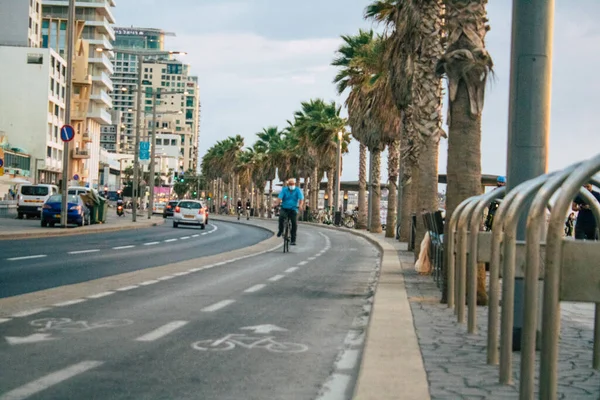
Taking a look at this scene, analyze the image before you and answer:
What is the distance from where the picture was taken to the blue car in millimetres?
40562

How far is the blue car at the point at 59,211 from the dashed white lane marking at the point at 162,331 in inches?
1270

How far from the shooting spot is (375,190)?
53125 millimetres

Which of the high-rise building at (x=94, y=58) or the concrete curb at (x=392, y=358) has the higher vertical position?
the high-rise building at (x=94, y=58)

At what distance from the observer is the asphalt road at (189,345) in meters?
6.12

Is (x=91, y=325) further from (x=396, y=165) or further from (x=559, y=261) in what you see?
(x=396, y=165)

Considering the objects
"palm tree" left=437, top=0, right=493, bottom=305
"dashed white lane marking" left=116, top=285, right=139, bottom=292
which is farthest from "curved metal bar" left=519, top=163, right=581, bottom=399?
"dashed white lane marking" left=116, top=285, right=139, bottom=292

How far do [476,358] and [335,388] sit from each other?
1278mm

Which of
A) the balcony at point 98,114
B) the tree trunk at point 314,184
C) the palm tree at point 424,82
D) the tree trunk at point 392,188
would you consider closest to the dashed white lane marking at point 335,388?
the palm tree at point 424,82

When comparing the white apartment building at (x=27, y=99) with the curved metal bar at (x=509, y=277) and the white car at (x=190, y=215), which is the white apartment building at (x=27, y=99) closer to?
the white car at (x=190, y=215)

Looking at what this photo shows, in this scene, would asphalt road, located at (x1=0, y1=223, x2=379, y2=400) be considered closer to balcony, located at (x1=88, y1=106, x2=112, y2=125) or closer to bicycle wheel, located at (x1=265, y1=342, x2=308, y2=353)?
bicycle wheel, located at (x1=265, y1=342, x2=308, y2=353)

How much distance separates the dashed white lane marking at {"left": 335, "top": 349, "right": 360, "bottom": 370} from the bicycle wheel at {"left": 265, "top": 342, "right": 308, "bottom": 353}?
0.37 meters

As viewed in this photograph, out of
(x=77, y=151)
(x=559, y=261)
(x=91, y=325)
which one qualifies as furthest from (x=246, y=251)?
(x=77, y=151)

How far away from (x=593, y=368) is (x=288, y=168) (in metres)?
92.5

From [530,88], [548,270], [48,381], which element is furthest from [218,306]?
[548,270]
